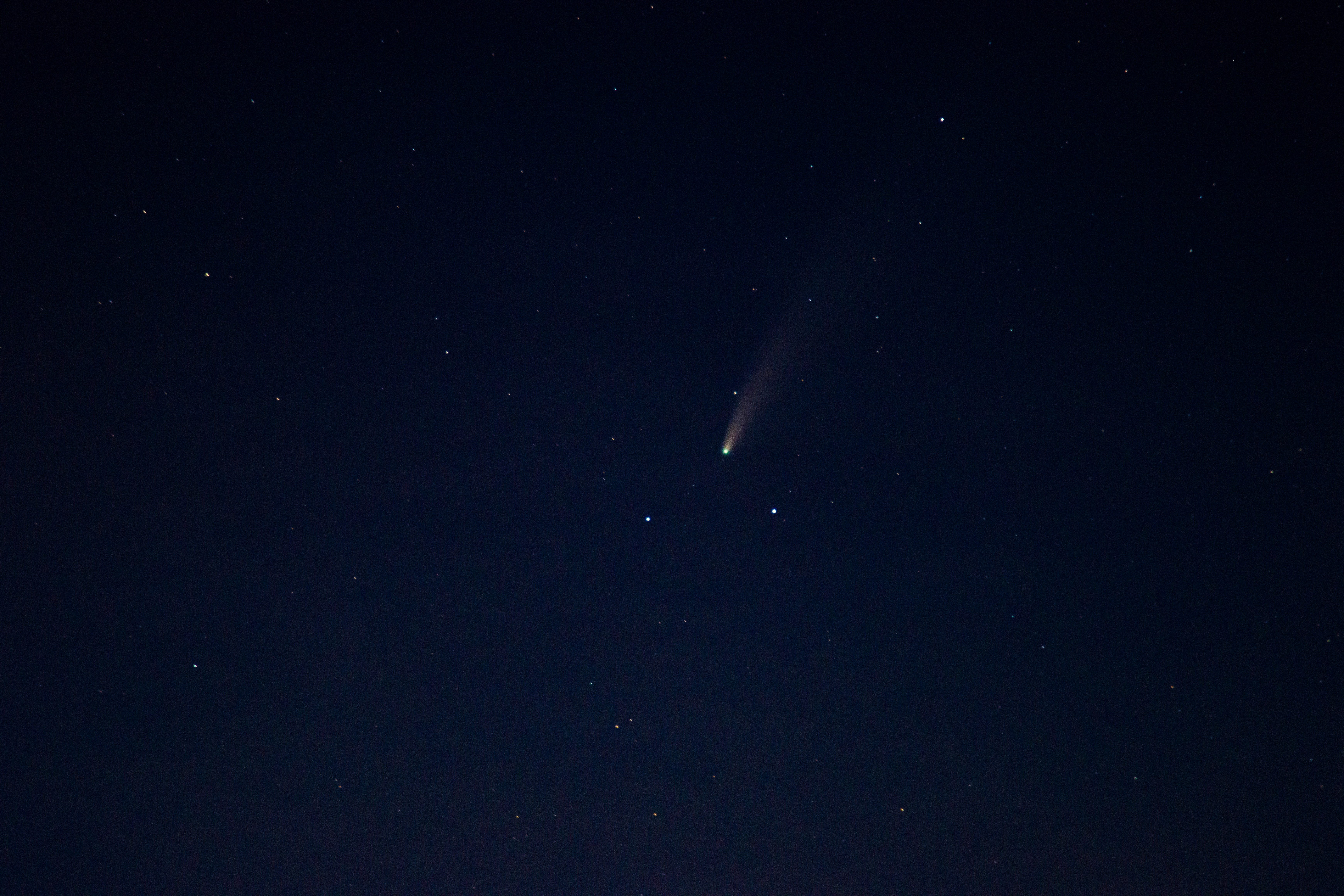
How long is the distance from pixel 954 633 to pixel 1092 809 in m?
0.39

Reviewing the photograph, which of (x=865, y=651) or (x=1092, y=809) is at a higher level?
(x=865, y=651)

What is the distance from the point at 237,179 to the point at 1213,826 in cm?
204

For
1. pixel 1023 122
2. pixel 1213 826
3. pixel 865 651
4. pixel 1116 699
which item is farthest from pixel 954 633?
pixel 1023 122

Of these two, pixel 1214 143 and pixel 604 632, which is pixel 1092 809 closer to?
pixel 604 632

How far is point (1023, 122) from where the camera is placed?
1.28 meters

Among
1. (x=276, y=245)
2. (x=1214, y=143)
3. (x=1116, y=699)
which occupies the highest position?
(x=276, y=245)

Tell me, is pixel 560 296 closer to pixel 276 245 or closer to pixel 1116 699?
pixel 276 245

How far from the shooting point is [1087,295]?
1.31m

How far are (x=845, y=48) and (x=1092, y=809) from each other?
4.51 ft

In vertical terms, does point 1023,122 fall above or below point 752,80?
below

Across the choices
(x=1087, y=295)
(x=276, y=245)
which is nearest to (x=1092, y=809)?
(x=1087, y=295)

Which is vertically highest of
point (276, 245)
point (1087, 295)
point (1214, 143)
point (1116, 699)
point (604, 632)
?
point (276, 245)

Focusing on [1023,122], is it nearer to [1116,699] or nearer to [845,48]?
[845,48]

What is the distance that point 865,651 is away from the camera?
1.36m
